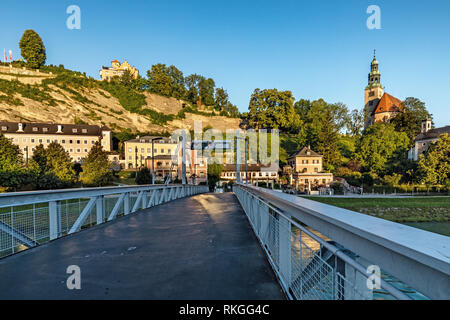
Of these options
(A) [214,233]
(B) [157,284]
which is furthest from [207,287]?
(A) [214,233]

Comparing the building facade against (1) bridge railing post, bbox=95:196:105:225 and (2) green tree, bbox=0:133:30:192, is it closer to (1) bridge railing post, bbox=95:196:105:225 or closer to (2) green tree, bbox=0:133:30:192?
(2) green tree, bbox=0:133:30:192

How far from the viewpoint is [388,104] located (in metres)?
94.3

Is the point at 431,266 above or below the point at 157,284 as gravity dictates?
above

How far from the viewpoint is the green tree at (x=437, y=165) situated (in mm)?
44531

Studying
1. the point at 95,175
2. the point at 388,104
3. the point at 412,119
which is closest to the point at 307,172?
the point at 412,119

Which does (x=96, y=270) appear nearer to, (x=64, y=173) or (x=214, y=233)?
A: (x=214, y=233)

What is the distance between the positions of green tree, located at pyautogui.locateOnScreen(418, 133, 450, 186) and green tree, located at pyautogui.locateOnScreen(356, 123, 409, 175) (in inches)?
403

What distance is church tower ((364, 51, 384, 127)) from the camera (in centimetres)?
10506

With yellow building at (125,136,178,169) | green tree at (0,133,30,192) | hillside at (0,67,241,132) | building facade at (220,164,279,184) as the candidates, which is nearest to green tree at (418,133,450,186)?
building facade at (220,164,279,184)

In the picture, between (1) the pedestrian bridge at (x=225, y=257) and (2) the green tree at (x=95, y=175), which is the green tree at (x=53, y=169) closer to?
(2) the green tree at (x=95, y=175)

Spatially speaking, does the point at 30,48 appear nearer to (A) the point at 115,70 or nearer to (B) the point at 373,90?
(A) the point at 115,70

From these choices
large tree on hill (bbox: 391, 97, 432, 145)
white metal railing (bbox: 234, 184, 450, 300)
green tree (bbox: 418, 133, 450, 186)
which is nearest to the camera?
white metal railing (bbox: 234, 184, 450, 300)
